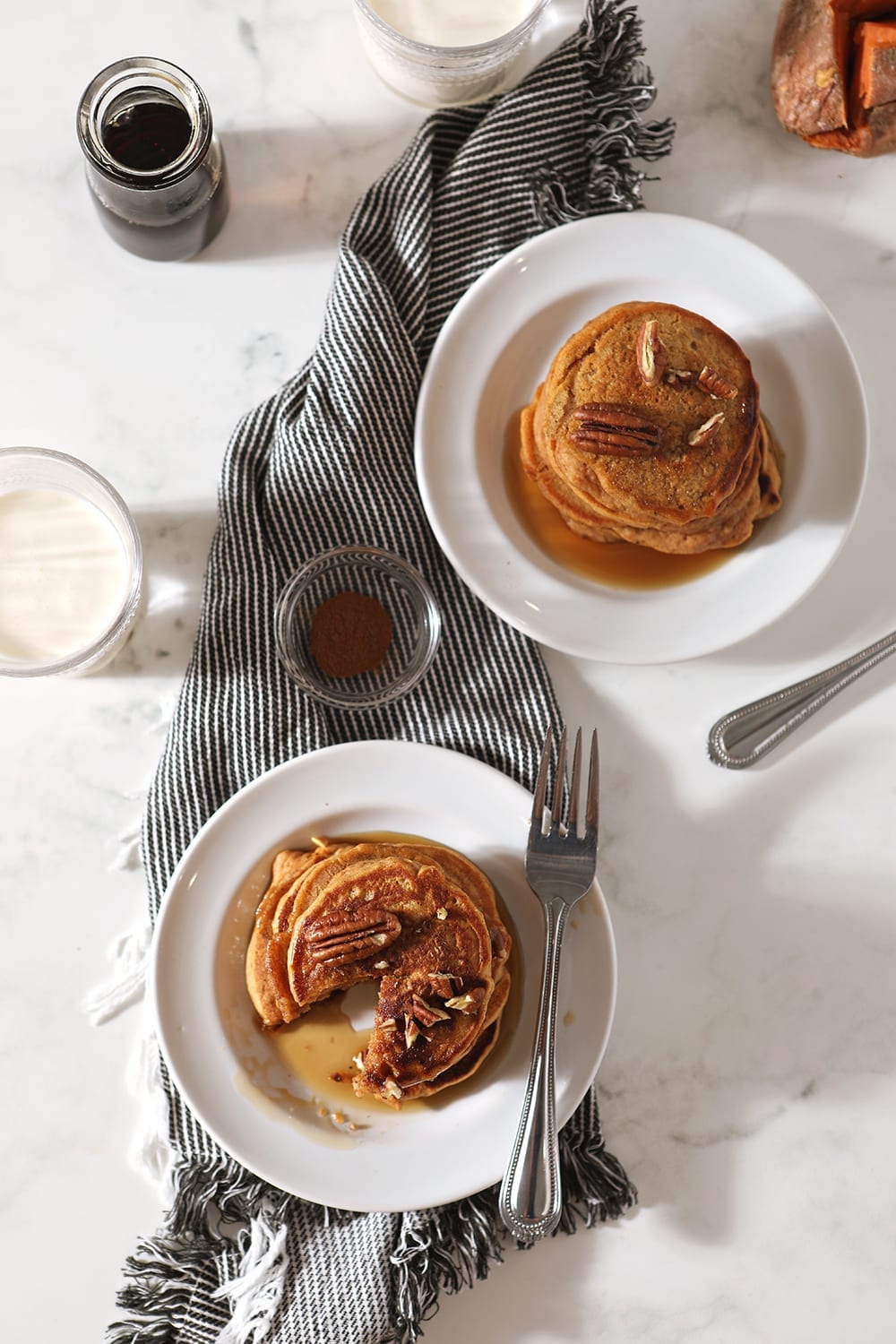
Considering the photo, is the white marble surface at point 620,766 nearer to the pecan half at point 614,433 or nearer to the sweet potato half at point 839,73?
the sweet potato half at point 839,73

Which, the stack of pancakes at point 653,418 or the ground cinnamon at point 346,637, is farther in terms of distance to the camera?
the ground cinnamon at point 346,637

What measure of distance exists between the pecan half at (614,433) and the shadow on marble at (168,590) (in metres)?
0.79

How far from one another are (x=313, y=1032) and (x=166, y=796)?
53cm

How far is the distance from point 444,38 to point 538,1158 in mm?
2126

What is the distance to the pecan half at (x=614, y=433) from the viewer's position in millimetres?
2004

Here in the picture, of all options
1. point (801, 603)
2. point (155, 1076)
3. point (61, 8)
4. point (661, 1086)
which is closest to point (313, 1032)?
point (155, 1076)

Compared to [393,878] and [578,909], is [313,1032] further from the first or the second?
[578,909]

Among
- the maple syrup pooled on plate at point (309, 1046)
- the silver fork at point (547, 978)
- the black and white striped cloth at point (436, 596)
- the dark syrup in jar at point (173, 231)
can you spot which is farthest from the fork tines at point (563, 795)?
the dark syrup in jar at point (173, 231)

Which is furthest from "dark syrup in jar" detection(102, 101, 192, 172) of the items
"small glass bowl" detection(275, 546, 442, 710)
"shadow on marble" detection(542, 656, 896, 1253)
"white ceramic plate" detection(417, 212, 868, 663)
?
"shadow on marble" detection(542, 656, 896, 1253)

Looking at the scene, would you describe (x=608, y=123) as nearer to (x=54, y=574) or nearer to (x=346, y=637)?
(x=346, y=637)

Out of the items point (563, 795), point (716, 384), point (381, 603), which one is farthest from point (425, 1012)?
point (716, 384)

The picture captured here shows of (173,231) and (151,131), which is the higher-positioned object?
(151,131)

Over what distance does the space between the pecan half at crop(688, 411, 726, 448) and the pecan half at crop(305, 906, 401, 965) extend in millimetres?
1014

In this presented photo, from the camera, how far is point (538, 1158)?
198cm
